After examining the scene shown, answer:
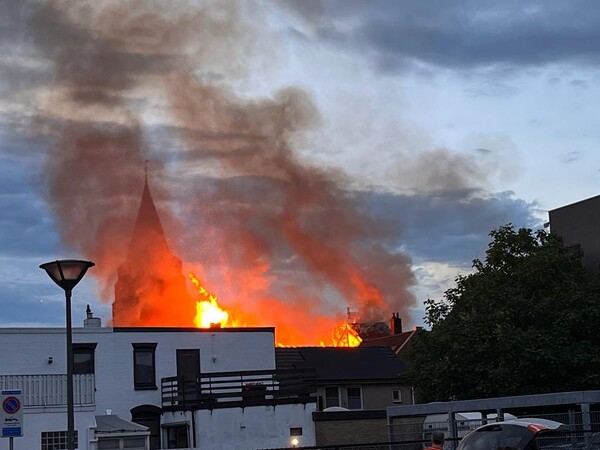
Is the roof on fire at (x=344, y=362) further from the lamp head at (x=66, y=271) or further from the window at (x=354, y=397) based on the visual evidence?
the lamp head at (x=66, y=271)

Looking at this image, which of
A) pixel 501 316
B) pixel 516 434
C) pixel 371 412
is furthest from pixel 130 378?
pixel 516 434

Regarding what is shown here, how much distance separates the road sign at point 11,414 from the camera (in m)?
22.4

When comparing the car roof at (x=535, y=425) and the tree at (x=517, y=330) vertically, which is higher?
the tree at (x=517, y=330)

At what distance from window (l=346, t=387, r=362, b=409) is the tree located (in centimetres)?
1381

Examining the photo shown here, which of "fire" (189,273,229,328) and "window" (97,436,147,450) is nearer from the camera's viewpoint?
"window" (97,436,147,450)

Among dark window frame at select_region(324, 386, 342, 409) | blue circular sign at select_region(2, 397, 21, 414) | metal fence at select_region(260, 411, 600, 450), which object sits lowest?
metal fence at select_region(260, 411, 600, 450)

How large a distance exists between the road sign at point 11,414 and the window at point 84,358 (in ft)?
73.6

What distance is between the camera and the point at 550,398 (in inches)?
1330

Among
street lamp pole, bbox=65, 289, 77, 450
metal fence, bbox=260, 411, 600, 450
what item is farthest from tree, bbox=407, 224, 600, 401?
street lamp pole, bbox=65, 289, 77, 450

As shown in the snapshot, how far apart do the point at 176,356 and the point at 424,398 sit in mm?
11306

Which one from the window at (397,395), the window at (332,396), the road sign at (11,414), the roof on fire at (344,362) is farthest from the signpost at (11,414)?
the window at (397,395)

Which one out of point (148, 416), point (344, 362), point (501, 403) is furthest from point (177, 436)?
point (344, 362)

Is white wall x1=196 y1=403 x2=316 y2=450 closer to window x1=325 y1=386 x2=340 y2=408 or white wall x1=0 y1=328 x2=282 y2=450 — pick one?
white wall x1=0 y1=328 x2=282 y2=450

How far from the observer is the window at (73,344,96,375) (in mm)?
45031
